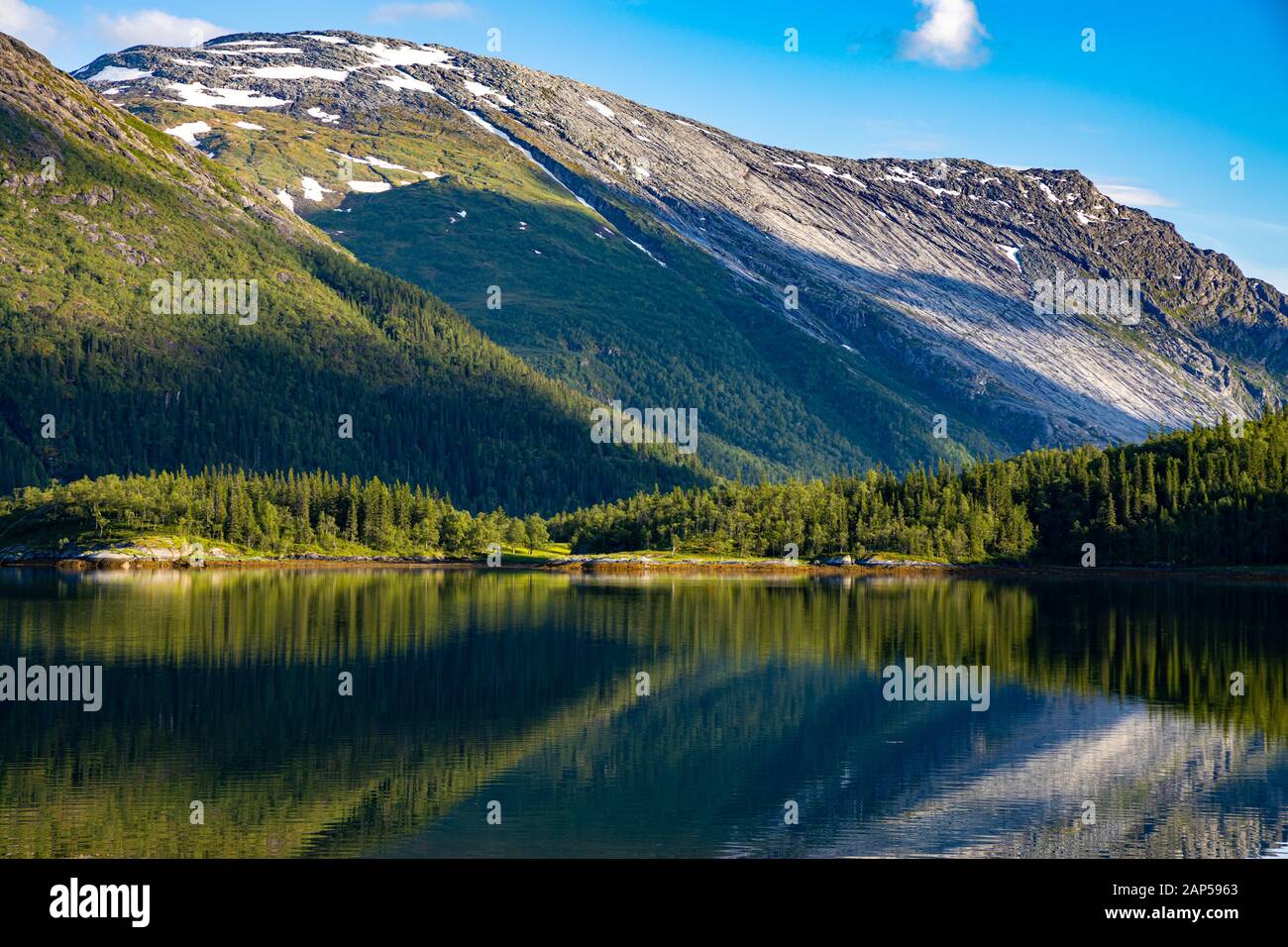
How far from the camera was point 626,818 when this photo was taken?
1927 inches

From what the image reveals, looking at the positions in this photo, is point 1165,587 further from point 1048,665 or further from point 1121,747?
point 1121,747

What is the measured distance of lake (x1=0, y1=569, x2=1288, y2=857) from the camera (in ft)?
154

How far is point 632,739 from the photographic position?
63594 millimetres

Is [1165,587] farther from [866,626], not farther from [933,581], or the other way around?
[866,626]

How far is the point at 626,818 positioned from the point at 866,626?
2681 inches

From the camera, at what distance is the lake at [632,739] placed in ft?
154

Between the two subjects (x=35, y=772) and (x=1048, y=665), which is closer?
(x=35, y=772)
